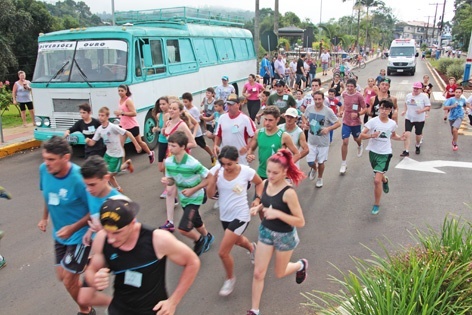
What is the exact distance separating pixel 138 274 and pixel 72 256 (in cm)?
136

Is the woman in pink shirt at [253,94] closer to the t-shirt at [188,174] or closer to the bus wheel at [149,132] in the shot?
the bus wheel at [149,132]

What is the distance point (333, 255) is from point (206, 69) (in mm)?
9486

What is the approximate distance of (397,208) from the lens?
6816 millimetres

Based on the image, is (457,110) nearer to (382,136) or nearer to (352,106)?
(352,106)

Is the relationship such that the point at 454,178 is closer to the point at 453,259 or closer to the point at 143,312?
the point at 453,259

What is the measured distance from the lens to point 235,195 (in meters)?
4.30

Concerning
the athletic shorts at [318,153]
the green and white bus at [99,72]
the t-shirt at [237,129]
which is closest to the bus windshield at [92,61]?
the green and white bus at [99,72]

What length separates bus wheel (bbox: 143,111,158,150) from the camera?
33.2 ft

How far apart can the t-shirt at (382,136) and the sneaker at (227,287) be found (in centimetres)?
344

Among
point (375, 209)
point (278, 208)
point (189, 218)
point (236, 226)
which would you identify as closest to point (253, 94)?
point (375, 209)

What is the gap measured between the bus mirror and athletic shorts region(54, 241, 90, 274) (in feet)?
22.5

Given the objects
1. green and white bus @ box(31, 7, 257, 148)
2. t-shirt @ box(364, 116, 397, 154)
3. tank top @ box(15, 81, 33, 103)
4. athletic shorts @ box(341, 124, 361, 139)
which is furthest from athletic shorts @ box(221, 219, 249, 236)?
tank top @ box(15, 81, 33, 103)

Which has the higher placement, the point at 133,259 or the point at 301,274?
the point at 133,259

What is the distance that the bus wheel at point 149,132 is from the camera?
1012 centimetres
